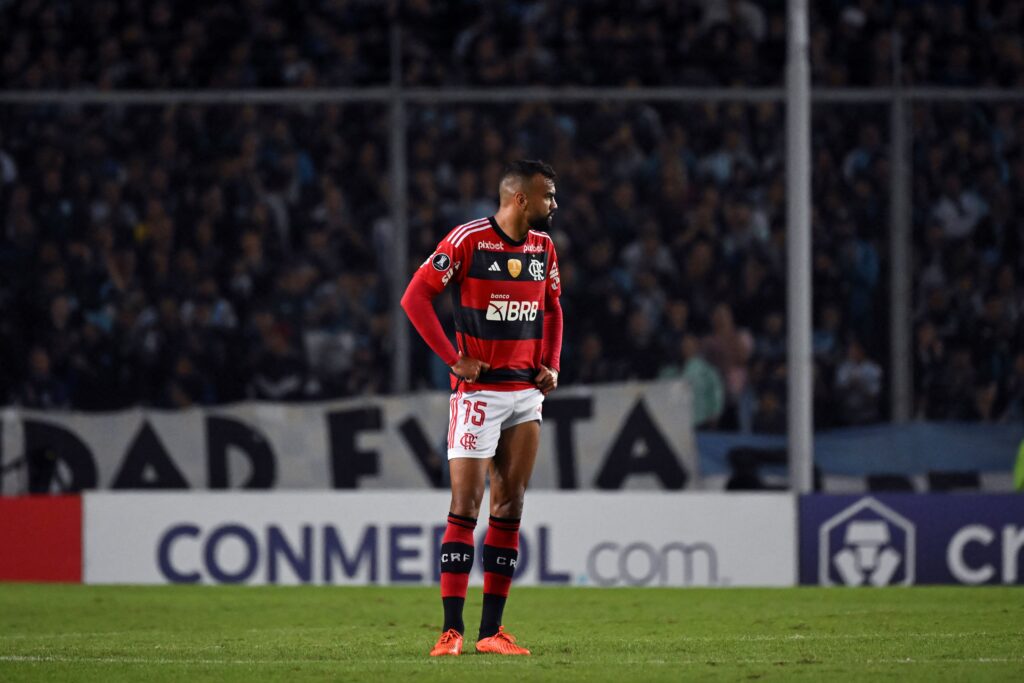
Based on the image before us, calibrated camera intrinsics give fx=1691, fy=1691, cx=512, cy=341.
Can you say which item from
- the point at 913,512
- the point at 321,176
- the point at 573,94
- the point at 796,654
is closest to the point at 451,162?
the point at 321,176

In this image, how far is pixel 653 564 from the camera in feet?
37.4

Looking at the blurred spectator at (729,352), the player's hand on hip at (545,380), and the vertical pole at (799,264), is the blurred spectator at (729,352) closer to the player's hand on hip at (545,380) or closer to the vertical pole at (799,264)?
the vertical pole at (799,264)

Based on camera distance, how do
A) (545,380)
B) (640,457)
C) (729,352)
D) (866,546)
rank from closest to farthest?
(545,380) → (866,546) → (640,457) → (729,352)

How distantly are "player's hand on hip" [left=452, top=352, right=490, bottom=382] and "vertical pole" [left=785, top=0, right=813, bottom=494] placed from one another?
17.3ft

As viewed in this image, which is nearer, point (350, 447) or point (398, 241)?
point (398, 241)

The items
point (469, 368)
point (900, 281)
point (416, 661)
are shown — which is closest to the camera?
point (416, 661)

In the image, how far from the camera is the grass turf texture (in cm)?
632

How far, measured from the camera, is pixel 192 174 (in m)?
14.4

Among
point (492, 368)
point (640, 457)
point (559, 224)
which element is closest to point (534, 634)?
point (492, 368)

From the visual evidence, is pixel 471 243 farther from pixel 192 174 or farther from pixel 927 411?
pixel 192 174

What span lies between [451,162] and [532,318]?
7.73 m

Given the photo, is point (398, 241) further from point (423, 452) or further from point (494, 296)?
point (494, 296)

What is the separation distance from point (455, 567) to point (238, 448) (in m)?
5.99

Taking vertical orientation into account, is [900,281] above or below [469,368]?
above
